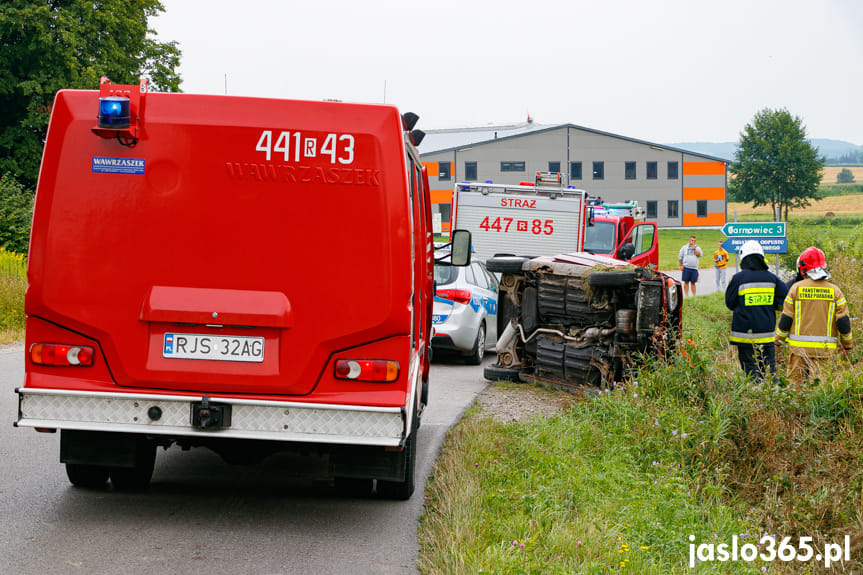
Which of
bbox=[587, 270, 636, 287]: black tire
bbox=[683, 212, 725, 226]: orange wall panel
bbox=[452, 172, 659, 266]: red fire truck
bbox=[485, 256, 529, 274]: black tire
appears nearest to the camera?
bbox=[587, 270, 636, 287]: black tire

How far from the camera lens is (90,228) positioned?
5.46 meters

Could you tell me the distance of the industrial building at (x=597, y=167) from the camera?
78.7 meters

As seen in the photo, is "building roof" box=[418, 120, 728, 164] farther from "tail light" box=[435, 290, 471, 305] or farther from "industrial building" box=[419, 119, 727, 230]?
"tail light" box=[435, 290, 471, 305]

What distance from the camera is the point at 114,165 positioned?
5.46 meters

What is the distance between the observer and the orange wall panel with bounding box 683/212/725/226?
85.2m

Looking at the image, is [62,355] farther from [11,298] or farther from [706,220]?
[706,220]

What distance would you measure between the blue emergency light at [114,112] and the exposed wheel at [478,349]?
9.40 meters

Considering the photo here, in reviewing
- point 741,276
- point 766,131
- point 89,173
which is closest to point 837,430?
point 741,276

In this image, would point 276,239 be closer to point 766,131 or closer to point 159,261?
point 159,261

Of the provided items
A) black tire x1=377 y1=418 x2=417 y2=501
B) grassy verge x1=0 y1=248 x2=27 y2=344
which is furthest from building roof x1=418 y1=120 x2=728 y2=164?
black tire x1=377 y1=418 x2=417 y2=501

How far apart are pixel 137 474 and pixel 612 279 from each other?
5.83m

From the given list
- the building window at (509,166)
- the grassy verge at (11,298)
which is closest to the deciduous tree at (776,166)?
the building window at (509,166)

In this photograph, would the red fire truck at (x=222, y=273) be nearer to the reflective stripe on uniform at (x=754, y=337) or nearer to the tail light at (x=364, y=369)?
the tail light at (x=364, y=369)

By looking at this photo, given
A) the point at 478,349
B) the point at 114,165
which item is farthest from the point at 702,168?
the point at 114,165
